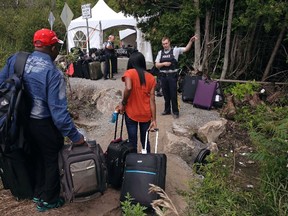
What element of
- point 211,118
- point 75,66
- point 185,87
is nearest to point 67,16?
point 75,66

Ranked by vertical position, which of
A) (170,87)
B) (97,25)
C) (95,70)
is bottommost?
(95,70)

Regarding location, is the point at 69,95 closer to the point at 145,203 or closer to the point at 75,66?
the point at 75,66

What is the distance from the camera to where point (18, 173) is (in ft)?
12.3

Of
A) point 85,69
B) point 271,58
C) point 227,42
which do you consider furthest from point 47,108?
point 85,69

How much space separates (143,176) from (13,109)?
147 cm

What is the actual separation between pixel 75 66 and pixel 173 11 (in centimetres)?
427

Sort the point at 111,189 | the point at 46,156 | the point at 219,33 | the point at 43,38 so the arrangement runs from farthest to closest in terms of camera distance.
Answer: the point at 219,33 < the point at 111,189 < the point at 46,156 < the point at 43,38

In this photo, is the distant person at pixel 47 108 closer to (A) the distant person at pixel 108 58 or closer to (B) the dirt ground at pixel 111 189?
(B) the dirt ground at pixel 111 189

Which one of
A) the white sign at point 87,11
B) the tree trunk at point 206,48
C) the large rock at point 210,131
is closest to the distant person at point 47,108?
the large rock at point 210,131

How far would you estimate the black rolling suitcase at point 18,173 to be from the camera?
145 inches

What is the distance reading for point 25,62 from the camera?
3416 mm

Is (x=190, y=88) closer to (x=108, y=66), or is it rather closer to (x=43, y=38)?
(x=108, y=66)

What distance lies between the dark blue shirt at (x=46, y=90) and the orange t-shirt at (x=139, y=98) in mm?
1127

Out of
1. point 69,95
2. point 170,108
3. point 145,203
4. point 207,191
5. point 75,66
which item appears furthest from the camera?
point 75,66
